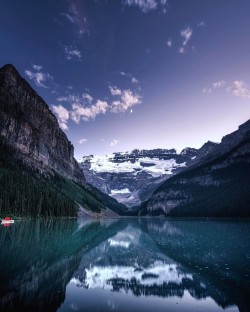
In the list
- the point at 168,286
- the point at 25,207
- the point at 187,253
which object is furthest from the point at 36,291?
the point at 25,207

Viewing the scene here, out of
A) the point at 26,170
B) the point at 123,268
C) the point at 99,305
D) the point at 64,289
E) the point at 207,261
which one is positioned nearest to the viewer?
the point at 99,305

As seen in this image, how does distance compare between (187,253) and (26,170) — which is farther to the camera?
(26,170)

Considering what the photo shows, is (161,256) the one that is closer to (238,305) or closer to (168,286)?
(168,286)

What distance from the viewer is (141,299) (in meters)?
18.8

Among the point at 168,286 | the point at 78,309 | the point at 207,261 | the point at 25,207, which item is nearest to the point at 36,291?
the point at 78,309

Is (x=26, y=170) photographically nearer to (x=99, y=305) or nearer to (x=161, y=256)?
(x=161, y=256)

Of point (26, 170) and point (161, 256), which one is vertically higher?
point (26, 170)

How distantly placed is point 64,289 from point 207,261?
60.3 ft

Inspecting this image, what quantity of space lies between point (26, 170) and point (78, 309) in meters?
191

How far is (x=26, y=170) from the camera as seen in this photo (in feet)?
644

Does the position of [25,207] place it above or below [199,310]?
above

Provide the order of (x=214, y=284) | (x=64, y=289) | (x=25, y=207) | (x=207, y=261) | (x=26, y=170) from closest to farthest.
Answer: (x=64, y=289)
(x=214, y=284)
(x=207, y=261)
(x=25, y=207)
(x=26, y=170)

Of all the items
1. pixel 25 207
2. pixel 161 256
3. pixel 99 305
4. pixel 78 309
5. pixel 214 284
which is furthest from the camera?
pixel 25 207

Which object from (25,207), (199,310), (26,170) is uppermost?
(26,170)
